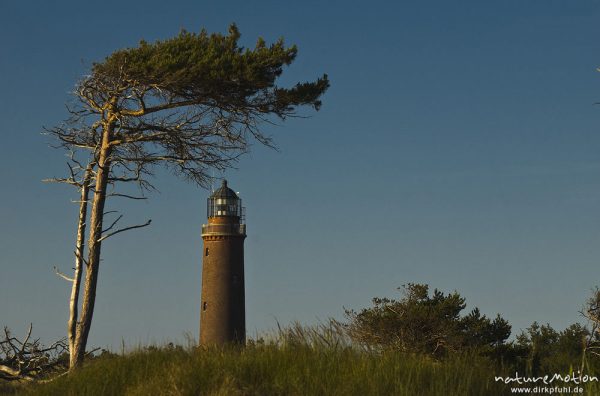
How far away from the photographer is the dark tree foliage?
3144cm

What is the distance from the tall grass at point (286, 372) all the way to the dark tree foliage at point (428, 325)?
60.5 ft

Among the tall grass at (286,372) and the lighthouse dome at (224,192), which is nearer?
the tall grass at (286,372)

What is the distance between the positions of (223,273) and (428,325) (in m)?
13.8

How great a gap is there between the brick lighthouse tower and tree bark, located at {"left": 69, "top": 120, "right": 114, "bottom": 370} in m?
23.8

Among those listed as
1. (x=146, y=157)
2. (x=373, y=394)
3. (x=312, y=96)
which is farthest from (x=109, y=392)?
(x=312, y=96)

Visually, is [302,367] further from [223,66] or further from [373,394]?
[223,66]

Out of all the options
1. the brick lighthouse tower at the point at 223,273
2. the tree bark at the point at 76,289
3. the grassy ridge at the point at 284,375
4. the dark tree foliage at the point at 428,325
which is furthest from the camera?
the brick lighthouse tower at the point at 223,273

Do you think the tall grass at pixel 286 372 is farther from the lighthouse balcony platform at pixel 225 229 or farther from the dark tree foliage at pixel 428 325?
the lighthouse balcony platform at pixel 225 229

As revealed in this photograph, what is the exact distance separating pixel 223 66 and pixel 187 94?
1.25 meters

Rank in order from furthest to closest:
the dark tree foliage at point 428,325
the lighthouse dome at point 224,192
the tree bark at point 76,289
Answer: the lighthouse dome at point 224,192, the dark tree foliage at point 428,325, the tree bark at point 76,289

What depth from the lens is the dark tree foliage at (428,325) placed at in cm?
3144

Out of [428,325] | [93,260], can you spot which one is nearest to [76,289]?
[93,260]

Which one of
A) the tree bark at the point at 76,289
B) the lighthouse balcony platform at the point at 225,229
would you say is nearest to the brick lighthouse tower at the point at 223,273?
the lighthouse balcony platform at the point at 225,229

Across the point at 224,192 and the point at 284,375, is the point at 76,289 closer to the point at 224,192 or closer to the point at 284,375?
the point at 284,375
